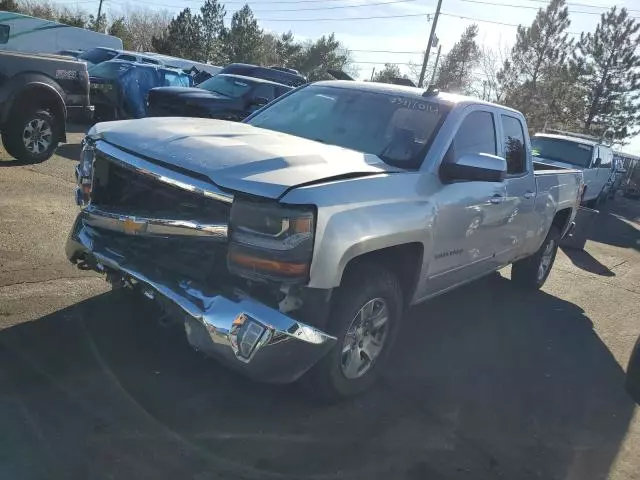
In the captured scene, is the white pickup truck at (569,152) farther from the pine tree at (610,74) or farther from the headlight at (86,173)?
the pine tree at (610,74)

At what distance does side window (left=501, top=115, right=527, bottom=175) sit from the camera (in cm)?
525

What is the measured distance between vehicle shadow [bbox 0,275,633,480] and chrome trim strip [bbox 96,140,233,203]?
122 centimetres

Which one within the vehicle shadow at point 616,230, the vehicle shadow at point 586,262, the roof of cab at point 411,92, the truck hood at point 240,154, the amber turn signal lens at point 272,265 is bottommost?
the vehicle shadow at point 616,230

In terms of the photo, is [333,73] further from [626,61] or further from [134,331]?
[626,61]

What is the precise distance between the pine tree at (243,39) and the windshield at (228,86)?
39.6 meters

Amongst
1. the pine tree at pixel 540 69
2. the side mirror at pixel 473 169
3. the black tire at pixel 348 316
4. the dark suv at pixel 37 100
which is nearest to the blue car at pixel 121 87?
the dark suv at pixel 37 100

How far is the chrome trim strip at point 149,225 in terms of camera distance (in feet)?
10.4

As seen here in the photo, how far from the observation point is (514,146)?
17.8ft

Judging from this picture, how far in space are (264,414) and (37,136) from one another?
664 cm

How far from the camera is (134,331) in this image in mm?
4129

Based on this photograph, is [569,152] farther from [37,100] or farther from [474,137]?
[37,100]

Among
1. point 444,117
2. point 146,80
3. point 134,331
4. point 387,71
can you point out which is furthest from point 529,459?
point 387,71

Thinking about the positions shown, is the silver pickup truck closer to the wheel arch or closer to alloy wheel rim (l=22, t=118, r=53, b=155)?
the wheel arch

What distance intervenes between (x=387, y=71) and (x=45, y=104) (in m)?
53.8
